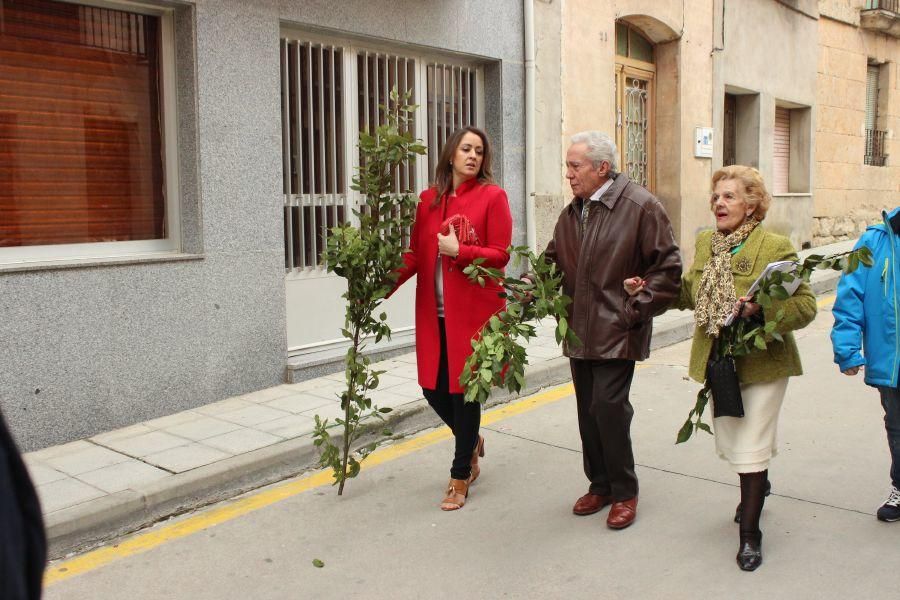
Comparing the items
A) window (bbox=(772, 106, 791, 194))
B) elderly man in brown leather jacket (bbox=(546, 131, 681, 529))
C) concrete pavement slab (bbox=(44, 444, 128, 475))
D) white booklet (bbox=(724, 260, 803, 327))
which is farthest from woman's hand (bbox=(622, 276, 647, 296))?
window (bbox=(772, 106, 791, 194))

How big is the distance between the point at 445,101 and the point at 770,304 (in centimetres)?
571

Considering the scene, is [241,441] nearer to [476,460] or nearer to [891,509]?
[476,460]

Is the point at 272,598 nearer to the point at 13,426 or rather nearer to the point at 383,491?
the point at 383,491

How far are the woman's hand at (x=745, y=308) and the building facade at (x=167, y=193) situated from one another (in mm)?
3902

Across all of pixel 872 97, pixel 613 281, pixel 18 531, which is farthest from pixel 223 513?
pixel 872 97

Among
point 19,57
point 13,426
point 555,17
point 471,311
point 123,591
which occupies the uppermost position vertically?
point 555,17

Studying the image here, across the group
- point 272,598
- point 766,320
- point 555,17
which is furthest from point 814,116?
point 272,598

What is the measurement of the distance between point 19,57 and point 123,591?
3.57 meters

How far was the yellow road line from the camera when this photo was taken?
12.9 ft

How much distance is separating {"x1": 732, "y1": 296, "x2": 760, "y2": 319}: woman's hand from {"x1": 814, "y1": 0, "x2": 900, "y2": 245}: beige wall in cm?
1344

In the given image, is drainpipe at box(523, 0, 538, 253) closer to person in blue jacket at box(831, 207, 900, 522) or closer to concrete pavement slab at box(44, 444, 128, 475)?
concrete pavement slab at box(44, 444, 128, 475)

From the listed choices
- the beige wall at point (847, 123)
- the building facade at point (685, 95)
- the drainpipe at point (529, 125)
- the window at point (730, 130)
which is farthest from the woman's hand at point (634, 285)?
the beige wall at point (847, 123)

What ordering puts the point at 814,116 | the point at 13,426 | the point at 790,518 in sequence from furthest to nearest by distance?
the point at 814,116 → the point at 13,426 → the point at 790,518

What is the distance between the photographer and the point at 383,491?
478 cm
